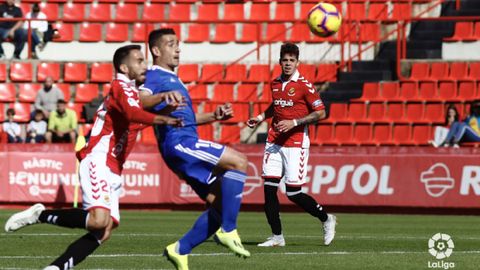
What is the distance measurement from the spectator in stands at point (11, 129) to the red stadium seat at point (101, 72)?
2.90 metres

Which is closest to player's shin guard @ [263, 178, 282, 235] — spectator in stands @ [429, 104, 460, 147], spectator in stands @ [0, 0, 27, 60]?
spectator in stands @ [429, 104, 460, 147]

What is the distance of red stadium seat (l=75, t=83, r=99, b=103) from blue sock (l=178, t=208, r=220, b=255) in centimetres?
1790

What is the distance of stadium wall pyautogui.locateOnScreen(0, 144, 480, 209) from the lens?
849 inches

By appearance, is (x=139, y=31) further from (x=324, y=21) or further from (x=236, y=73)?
(x=324, y=21)

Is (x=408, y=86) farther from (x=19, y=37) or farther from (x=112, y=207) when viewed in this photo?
(x=112, y=207)

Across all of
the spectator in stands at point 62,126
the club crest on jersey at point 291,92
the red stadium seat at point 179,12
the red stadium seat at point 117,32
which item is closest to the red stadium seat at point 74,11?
the red stadium seat at point 117,32

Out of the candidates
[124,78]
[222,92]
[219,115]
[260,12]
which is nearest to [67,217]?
[124,78]

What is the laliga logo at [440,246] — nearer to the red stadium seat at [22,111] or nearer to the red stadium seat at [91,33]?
the red stadium seat at [22,111]

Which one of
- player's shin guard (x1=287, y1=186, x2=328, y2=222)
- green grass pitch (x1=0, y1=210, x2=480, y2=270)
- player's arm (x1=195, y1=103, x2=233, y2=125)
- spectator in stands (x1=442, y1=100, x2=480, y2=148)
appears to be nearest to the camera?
player's arm (x1=195, y1=103, x2=233, y2=125)

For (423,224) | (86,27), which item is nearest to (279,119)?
(423,224)

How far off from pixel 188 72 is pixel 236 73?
3.65ft

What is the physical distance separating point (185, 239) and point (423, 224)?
31.6 feet

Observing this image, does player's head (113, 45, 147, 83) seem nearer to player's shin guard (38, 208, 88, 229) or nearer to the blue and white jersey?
the blue and white jersey

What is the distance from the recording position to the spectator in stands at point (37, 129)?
981 inches
